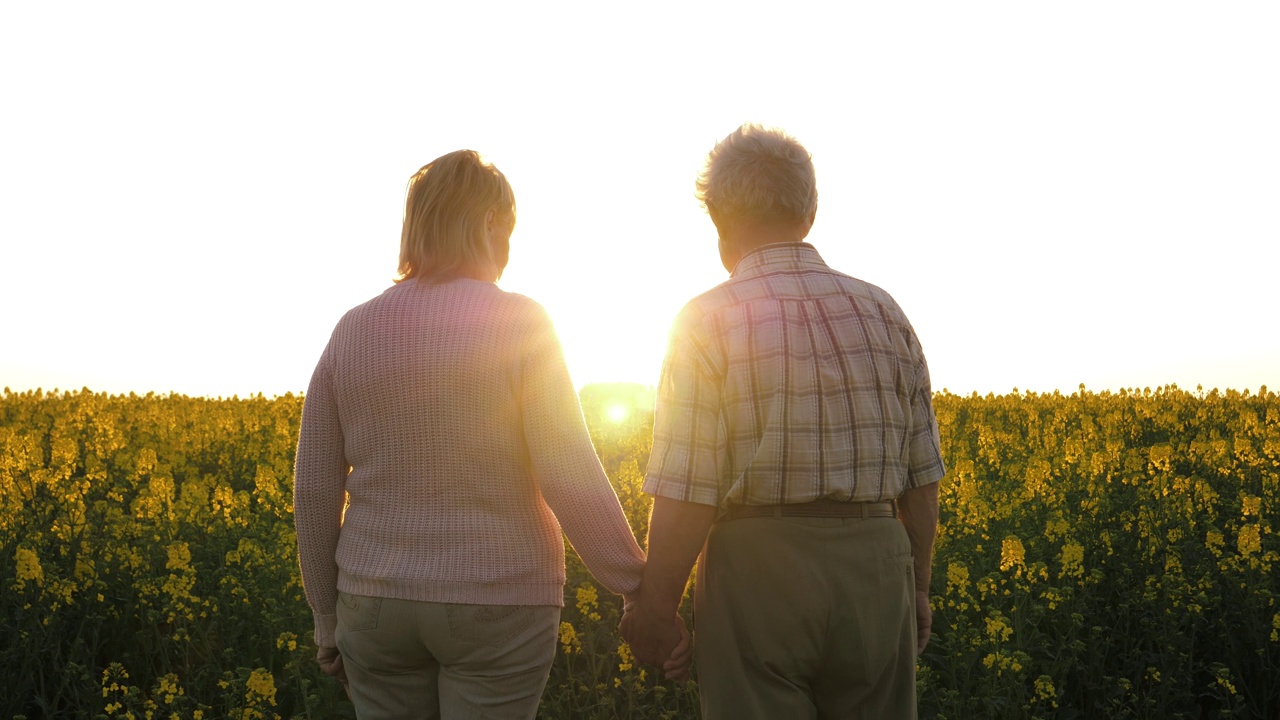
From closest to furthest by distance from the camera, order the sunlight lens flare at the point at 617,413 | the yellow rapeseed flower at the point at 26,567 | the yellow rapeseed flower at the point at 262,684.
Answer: the yellow rapeseed flower at the point at 262,684 < the yellow rapeseed flower at the point at 26,567 < the sunlight lens flare at the point at 617,413

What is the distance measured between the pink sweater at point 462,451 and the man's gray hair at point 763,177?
0.65 metres

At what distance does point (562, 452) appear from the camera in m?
2.63

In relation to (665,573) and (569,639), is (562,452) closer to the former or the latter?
(665,573)

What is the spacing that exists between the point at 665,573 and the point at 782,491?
379 mm

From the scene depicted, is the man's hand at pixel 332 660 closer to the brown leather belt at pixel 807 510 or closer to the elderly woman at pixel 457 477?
the elderly woman at pixel 457 477

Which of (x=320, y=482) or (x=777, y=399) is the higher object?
(x=777, y=399)

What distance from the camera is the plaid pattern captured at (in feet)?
8.73

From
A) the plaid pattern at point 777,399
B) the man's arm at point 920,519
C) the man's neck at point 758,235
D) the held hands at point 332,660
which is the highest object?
the man's neck at point 758,235

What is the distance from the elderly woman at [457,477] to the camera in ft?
8.45

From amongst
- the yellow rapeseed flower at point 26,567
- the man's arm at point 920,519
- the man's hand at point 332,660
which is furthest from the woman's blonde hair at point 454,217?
the yellow rapeseed flower at point 26,567

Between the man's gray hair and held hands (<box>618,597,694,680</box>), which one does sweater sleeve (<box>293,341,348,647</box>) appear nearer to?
held hands (<box>618,597,694,680</box>)

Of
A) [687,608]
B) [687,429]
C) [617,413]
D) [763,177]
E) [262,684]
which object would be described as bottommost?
[262,684]

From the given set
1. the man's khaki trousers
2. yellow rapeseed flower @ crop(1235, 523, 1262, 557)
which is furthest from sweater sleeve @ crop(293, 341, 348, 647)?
yellow rapeseed flower @ crop(1235, 523, 1262, 557)

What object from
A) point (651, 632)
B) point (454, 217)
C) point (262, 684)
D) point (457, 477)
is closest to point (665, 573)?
point (651, 632)
